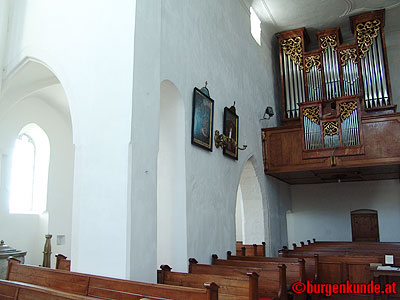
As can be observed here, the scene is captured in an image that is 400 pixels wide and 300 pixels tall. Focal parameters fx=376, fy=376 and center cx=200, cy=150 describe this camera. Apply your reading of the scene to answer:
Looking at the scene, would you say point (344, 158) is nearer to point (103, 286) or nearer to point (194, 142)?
point (194, 142)

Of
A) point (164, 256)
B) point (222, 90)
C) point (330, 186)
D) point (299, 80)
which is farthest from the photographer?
point (330, 186)

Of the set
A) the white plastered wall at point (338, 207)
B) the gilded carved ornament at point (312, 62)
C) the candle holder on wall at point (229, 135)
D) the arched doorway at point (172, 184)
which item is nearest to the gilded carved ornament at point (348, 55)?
the gilded carved ornament at point (312, 62)

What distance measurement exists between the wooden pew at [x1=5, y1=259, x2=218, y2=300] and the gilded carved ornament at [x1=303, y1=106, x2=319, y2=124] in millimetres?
7279

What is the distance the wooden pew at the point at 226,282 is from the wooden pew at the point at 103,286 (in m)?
0.67

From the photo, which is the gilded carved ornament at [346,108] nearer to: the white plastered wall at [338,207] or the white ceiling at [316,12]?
the white ceiling at [316,12]

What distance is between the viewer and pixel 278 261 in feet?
20.5

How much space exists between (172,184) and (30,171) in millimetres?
5310

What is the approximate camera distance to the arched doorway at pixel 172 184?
232 inches

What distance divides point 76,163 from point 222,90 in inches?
158

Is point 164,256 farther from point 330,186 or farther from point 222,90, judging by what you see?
point 330,186

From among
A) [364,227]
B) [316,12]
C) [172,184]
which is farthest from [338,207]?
[172,184]

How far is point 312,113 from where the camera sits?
980 cm

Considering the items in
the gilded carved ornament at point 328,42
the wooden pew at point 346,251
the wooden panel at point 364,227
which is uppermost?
the gilded carved ornament at point 328,42

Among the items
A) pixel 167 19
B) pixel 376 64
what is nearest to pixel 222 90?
pixel 167 19
